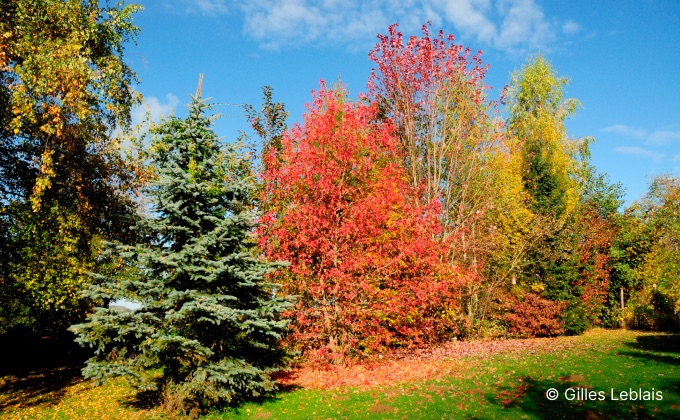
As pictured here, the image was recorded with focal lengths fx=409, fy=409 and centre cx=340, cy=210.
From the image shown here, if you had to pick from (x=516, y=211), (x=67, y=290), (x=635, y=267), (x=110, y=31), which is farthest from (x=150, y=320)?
(x=635, y=267)

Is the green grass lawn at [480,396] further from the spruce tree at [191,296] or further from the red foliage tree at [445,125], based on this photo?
the red foliage tree at [445,125]

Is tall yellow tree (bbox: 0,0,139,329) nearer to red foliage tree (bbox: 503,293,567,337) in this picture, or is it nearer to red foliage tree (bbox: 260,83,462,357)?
red foliage tree (bbox: 260,83,462,357)

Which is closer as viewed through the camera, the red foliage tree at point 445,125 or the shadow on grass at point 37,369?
the shadow on grass at point 37,369

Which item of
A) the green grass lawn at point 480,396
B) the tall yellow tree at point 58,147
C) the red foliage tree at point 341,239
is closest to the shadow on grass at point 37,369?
the green grass lawn at point 480,396

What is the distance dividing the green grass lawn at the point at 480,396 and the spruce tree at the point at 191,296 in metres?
1.20

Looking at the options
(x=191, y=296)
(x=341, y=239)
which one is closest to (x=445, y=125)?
(x=341, y=239)

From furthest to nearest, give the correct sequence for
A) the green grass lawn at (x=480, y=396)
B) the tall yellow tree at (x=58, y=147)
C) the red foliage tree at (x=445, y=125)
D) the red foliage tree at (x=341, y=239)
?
the red foliage tree at (x=445, y=125) < the red foliage tree at (x=341, y=239) < the tall yellow tree at (x=58, y=147) < the green grass lawn at (x=480, y=396)

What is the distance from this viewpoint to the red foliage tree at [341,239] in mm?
15180

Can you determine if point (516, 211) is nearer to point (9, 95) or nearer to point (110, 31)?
point (110, 31)

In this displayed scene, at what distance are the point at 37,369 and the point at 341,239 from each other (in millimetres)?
14974

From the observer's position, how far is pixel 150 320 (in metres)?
10.4

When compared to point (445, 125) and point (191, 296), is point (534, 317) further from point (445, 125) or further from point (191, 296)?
point (191, 296)

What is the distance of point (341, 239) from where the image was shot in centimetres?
1548

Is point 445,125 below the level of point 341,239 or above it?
above
